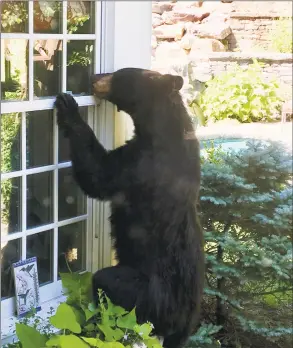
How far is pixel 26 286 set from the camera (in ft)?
6.63

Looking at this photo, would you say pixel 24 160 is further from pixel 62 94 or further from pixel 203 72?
pixel 203 72

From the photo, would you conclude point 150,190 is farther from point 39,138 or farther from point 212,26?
point 212,26

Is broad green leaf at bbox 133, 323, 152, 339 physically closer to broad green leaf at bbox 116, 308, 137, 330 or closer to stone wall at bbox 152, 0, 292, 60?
broad green leaf at bbox 116, 308, 137, 330

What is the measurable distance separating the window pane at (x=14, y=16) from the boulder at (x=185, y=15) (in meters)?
0.59

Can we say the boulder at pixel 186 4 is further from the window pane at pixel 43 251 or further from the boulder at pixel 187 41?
the window pane at pixel 43 251

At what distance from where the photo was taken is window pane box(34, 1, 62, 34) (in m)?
1.92

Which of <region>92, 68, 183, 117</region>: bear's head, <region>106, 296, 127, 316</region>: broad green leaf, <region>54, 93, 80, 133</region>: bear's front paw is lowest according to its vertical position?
<region>106, 296, 127, 316</region>: broad green leaf

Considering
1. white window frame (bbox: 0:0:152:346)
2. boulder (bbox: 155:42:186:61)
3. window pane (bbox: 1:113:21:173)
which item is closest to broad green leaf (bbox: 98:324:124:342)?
white window frame (bbox: 0:0:152:346)

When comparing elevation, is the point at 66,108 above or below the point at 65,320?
above

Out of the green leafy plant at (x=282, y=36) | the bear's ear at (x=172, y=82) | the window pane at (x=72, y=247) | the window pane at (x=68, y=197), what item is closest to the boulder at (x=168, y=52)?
the bear's ear at (x=172, y=82)

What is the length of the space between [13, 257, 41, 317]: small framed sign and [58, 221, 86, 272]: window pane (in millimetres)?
142

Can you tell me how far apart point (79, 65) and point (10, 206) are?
518mm

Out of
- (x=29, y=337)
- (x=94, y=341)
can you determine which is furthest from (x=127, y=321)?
(x=29, y=337)

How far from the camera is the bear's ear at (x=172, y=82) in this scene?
2072mm
